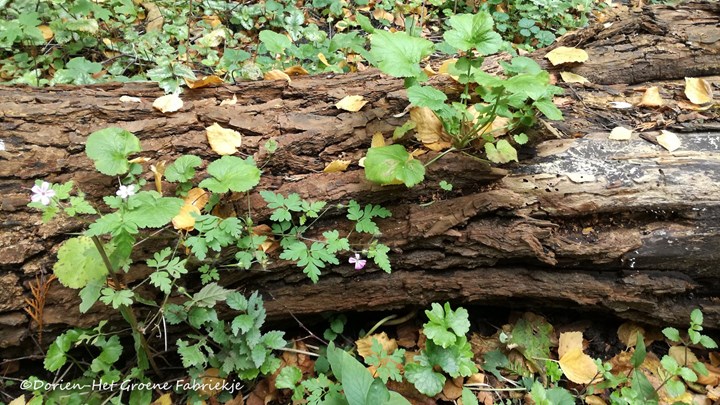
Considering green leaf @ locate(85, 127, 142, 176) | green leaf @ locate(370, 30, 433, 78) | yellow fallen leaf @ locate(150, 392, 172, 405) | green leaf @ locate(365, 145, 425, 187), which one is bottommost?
yellow fallen leaf @ locate(150, 392, 172, 405)

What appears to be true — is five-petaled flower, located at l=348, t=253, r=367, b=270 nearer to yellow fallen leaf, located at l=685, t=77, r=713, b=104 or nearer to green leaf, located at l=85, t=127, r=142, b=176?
green leaf, located at l=85, t=127, r=142, b=176

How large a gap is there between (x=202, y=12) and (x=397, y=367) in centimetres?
359

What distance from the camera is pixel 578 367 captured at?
213 cm

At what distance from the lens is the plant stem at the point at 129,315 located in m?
1.59

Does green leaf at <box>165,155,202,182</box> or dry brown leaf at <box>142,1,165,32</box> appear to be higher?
dry brown leaf at <box>142,1,165,32</box>

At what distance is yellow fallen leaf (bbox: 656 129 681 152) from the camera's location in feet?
7.37

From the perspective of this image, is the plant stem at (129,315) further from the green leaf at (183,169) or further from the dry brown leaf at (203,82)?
the dry brown leaf at (203,82)

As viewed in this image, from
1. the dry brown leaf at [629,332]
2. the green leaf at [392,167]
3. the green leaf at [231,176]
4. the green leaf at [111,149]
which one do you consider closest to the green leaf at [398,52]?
the green leaf at [392,167]

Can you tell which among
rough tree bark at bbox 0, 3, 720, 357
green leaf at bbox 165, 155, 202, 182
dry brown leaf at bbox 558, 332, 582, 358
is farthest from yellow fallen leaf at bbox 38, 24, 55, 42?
dry brown leaf at bbox 558, 332, 582, 358

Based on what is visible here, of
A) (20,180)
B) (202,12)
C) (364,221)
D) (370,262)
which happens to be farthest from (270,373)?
(202,12)

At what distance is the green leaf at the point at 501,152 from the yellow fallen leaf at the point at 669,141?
2.56 feet

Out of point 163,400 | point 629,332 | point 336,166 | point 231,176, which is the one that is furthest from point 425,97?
point 163,400

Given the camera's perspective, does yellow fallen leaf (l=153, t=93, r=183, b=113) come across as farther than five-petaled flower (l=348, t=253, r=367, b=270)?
Yes

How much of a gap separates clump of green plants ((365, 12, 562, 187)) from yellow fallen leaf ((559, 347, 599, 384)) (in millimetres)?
946
